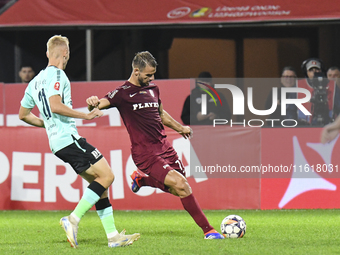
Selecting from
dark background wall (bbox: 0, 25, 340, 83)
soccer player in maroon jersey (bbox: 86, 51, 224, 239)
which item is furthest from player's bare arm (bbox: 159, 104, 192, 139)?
dark background wall (bbox: 0, 25, 340, 83)

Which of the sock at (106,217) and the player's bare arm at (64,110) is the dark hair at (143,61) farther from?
the sock at (106,217)

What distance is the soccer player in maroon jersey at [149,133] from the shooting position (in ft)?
19.5

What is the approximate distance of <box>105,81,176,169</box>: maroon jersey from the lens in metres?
6.05

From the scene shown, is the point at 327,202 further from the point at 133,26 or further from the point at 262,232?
the point at 133,26

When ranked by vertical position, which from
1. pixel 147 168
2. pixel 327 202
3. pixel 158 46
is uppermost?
pixel 158 46

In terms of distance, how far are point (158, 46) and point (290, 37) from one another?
134 inches

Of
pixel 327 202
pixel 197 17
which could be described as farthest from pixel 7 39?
pixel 327 202

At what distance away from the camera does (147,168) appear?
6090 mm

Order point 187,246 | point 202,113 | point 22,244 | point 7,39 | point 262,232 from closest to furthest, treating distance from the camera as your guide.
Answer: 1. point 187,246
2. point 22,244
3. point 262,232
4. point 202,113
5. point 7,39

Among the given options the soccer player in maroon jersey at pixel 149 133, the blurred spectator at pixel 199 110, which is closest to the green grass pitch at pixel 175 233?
the soccer player in maroon jersey at pixel 149 133

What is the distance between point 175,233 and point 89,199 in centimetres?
134

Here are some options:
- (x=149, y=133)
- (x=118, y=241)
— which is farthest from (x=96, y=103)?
(x=118, y=241)

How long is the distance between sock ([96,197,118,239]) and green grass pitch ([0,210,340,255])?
17cm

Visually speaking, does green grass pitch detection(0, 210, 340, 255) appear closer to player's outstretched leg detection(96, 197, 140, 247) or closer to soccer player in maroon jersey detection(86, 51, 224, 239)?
player's outstretched leg detection(96, 197, 140, 247)
